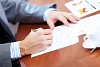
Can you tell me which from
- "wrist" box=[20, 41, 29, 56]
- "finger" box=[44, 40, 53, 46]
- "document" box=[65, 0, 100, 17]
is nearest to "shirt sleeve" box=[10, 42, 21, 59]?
"wrist" box=[20, 41, 29, 56]

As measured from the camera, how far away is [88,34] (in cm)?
95

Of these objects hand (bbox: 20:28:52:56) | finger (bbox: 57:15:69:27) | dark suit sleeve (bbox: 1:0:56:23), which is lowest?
hand (bbox: 20:28:52:56)

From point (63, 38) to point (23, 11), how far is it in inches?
14.0

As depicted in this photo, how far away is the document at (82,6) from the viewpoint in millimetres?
1158

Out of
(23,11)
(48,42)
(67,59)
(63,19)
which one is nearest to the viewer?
(67,59)

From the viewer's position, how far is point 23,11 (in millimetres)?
1230

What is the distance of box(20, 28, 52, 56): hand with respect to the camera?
1.00m

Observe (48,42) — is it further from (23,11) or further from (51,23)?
(23,11)

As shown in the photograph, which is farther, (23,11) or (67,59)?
(23,11)

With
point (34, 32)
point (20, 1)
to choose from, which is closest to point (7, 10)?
point (20, 1)

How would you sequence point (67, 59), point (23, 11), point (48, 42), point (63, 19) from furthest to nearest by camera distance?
point (23, 11) → point (63, 19) → point (48, 42) → point (67, 59)

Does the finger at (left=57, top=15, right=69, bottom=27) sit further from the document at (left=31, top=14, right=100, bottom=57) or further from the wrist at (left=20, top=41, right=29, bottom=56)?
the wrist at (left=20, top=41, right=29, bottom=56)

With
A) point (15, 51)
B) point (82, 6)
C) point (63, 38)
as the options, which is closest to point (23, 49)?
point (15, 51)

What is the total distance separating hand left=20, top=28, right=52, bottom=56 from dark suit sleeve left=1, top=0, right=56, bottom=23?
0.15 m
